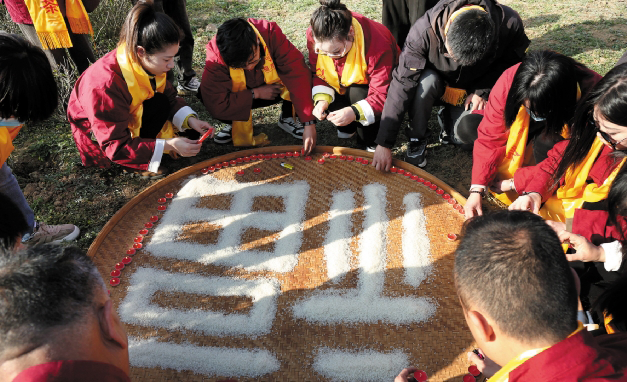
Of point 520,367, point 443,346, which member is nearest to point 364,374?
point 443,346

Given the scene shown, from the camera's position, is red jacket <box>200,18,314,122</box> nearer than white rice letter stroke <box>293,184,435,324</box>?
No

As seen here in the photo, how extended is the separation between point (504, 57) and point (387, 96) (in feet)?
2.61

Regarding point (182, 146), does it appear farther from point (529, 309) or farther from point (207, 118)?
point (529, 309)

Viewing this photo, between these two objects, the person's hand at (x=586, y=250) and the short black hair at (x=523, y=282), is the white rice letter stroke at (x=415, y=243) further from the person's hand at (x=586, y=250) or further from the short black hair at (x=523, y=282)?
the short black hair at (x=523, y=282)

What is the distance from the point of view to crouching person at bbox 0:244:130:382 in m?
1.05

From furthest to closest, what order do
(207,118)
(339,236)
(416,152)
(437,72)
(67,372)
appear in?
(207,118)
(416,152)
(437,72)
(339,236)
(67,372)

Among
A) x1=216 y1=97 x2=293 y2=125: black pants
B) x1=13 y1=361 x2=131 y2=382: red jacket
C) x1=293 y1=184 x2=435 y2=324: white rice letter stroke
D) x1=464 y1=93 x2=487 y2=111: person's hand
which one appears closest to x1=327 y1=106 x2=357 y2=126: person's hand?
x1=216 y1=97 x2=293 y2=125: black pants

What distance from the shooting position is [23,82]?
75.2 inches

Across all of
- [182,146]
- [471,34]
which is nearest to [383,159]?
[471,34]

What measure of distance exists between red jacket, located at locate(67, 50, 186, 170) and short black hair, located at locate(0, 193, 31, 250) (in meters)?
0.84

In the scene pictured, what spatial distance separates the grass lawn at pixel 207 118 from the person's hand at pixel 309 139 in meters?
0.45

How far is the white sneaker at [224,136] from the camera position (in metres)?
3.46

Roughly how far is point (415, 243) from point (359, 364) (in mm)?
791

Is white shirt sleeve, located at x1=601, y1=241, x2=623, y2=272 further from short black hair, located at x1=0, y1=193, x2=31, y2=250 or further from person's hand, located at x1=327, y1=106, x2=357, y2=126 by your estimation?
short black hair, located at x1=0, y1=193, x2=31, y2=250
